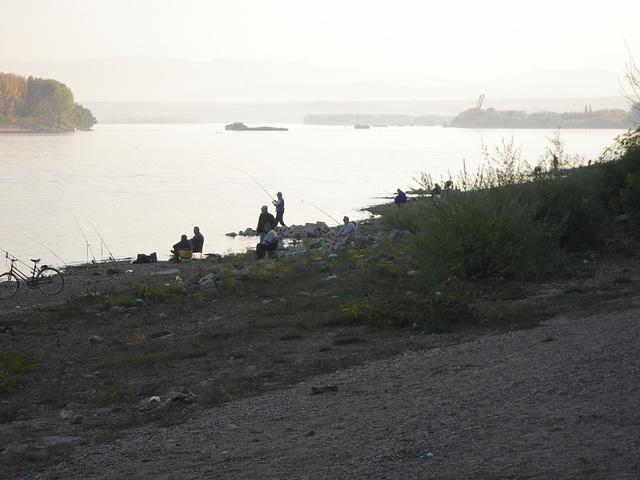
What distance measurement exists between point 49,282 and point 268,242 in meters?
6.28

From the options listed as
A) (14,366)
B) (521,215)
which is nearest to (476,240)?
(521,215)

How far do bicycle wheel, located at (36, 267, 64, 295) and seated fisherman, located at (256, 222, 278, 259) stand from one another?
19.5 feet

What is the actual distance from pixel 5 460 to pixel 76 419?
46.5 inches

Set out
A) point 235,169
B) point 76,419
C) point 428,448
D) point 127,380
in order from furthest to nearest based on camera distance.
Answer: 1. point 235,169
2. point 127,380
3. point 76,419
4. point 428,448

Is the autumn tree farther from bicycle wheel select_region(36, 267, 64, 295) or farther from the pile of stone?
bicycle wheel select_region(36, 267, 64, 295)

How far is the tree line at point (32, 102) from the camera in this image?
154 meters

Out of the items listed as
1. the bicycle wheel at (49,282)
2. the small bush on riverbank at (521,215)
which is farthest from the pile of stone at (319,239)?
the bicycle wheel at (49,282)

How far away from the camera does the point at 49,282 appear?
53.2 ft

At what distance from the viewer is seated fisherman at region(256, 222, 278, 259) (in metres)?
19.6

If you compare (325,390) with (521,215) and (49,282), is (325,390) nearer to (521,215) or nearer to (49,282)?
(521,215)

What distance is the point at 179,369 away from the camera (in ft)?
29.8

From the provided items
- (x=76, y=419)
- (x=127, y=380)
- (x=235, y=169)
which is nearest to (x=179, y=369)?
(x=127, y=380)

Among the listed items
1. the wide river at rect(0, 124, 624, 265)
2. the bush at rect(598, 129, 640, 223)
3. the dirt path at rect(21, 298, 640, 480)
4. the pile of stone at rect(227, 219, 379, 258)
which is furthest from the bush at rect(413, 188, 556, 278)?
the wide river at rect(0, 124, 624, 265)

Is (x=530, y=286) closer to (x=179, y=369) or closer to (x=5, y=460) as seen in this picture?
(x=179, y=369)
